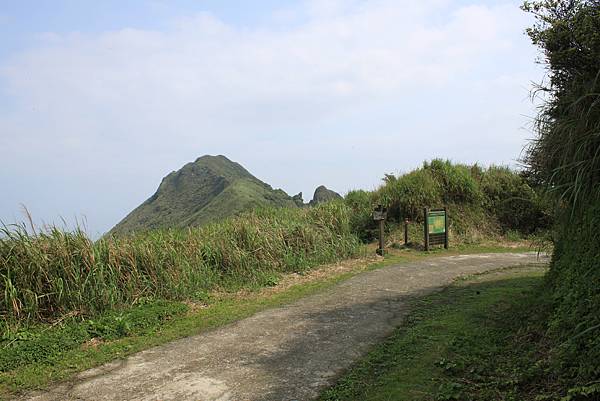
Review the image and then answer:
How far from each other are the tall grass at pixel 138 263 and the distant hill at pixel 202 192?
1650cm

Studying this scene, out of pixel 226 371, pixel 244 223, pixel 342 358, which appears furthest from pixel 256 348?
pixel 244 223

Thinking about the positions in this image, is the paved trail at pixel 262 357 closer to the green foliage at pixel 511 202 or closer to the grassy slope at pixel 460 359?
the grassy slope at pixel 460 359

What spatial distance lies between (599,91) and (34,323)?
727 centimetres

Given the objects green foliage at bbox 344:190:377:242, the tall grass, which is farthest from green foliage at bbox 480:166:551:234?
the tall grass

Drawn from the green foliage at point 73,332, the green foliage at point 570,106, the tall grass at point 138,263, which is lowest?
the green foliage at point 73,332

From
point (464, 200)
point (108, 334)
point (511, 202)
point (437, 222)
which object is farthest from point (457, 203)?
point (108, 334)

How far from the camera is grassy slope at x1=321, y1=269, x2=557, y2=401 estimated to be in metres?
3.14

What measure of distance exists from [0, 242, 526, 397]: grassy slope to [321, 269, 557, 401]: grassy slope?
8.65 feet

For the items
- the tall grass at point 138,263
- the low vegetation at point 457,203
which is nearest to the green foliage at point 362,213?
the low vegetation at point 457,203

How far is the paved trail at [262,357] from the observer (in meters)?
4.11

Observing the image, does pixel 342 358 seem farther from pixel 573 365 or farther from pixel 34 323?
pixel 34 323

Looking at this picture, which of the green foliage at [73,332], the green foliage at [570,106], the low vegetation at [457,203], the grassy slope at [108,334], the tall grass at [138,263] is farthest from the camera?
the low vegetation at [457,203]

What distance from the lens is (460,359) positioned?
3855 mm

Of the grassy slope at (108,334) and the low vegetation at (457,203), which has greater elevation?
the low vegetation at (457,203)
